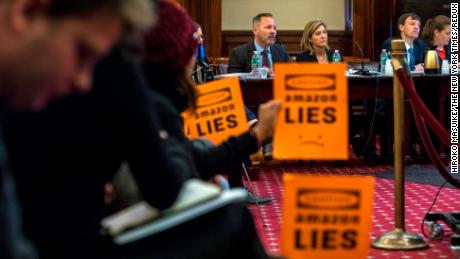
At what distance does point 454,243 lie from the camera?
486 centimetres

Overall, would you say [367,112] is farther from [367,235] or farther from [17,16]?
[17,16]

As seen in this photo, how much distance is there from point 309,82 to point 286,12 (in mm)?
10256

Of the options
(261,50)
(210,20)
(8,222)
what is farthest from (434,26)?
(8,222)

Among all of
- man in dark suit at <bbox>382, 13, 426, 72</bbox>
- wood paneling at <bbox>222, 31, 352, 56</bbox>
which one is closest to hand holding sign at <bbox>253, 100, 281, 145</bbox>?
man in dark suit at <bbox>382, 13, 426, 72</bbox>

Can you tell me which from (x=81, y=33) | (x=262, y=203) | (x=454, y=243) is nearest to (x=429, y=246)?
(x=454, y=243)

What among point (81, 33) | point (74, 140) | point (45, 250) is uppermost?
point (81, 33)

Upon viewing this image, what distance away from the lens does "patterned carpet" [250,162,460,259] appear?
16.5ft

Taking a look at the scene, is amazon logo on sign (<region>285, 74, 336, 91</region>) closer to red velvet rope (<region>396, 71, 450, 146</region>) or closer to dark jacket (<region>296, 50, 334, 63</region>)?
red velvet rope (<region>396, 71, 450, 146</region>)

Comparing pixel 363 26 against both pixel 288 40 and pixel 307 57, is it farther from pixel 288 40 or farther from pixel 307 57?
pixel 307 57

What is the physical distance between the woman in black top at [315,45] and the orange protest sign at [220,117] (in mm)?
5635

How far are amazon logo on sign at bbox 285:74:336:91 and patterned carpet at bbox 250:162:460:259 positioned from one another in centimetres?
166

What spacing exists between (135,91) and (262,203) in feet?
14.9

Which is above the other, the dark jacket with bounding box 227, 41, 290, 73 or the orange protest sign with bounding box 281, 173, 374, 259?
the dark jacket with bounding box 227, 41, 290, 73

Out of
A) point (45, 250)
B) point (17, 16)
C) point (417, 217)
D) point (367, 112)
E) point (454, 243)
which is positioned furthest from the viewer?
point (367, 112)
